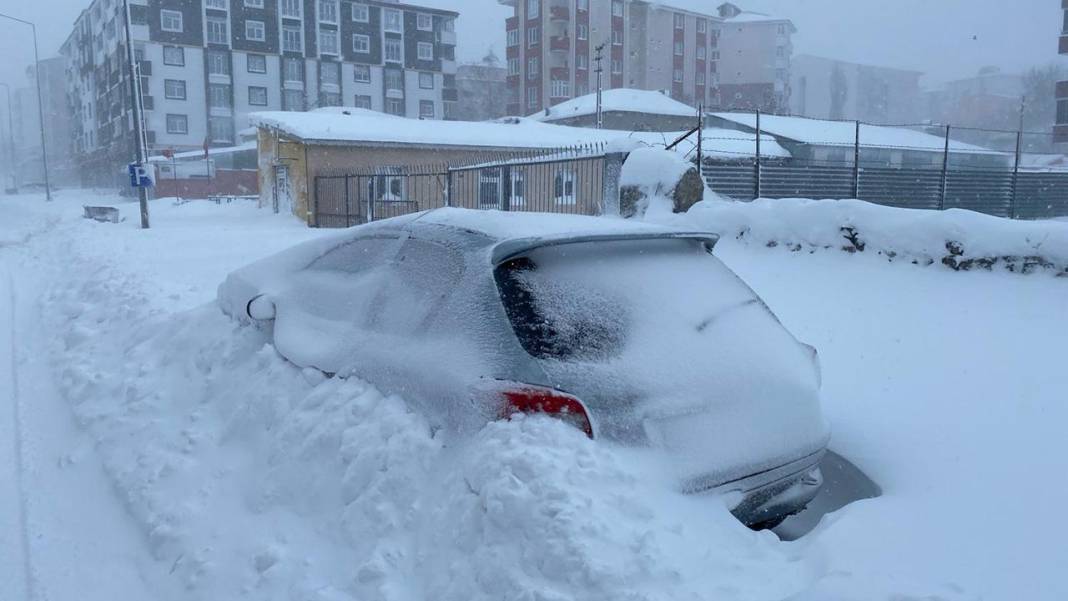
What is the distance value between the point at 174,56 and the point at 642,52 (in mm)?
39817

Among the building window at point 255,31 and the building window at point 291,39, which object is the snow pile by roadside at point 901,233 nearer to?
the building window at point 255,31

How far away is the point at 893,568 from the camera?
3004 millimetres

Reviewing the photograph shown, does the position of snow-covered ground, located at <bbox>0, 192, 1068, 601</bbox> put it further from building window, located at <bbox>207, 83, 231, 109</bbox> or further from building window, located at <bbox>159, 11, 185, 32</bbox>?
building window, located at <bbox>207, 83, 231, 109</bbox>

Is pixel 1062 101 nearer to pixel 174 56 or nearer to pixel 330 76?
pixel 330 76

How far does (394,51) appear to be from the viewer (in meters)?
68.9

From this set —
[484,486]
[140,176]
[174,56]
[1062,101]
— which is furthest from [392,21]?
[484,486]

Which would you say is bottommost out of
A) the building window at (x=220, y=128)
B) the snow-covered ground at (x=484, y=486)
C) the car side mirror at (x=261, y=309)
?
the snow-covered ground at (x=484, y=486)

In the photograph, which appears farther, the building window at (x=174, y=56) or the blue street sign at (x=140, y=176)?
the building window at (x=174, y=56)

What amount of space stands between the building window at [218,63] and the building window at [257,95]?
6.66 ft

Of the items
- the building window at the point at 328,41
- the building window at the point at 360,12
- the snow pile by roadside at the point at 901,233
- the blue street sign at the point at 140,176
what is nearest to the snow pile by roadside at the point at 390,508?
the snow pile by roadside at the point at 901,233

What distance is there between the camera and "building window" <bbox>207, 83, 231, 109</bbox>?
201 ft

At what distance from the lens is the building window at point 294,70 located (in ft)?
210

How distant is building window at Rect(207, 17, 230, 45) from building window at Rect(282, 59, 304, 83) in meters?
A: 4.67

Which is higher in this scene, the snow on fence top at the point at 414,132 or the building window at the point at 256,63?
the building window at the point at 256,63
